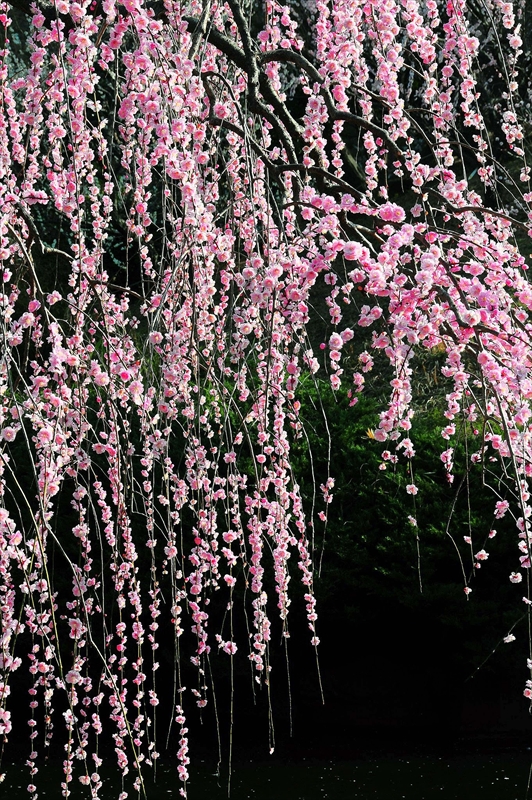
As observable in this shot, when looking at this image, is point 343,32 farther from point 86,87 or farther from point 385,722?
point 385,722

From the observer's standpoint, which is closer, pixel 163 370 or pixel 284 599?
pixel 163 370

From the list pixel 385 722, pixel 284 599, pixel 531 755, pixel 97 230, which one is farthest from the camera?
pixel 385 722

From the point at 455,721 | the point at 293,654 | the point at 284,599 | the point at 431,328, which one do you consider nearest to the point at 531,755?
the point at 455,721

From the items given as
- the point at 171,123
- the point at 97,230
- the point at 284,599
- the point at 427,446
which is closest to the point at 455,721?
the point at 427,446

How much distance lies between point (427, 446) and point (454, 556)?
0.50 m

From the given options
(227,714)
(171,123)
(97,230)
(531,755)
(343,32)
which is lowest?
(531,755)

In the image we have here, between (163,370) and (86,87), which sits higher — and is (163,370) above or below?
below

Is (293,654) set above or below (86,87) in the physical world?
below

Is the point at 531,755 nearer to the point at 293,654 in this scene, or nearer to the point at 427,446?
the point at 293,654

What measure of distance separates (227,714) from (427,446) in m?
1.45

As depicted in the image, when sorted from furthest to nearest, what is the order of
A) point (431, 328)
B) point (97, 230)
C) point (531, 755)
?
point (531, 755) < point (97, 230) < point (431, 328)

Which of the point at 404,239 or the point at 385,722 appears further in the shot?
the point at 385,722

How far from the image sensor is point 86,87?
2.33 meters

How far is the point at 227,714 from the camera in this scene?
4.43m
